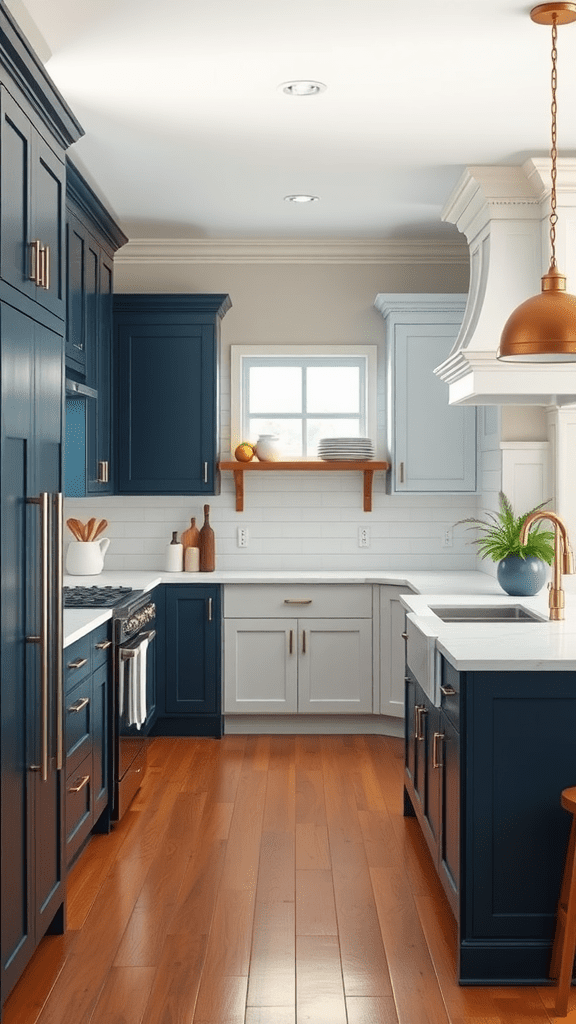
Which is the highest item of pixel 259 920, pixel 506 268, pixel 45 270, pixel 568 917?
pixel 506 268

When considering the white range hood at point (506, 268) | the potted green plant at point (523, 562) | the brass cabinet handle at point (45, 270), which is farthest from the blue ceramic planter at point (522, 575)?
the brass cabinet handle at point (45, 270)

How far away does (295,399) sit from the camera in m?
Answer: 6.32

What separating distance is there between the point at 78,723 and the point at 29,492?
1191mm

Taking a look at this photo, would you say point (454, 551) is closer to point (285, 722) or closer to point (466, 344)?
point (285, 722)

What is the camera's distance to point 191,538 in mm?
6141

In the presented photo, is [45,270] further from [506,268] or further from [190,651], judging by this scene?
[190,651]

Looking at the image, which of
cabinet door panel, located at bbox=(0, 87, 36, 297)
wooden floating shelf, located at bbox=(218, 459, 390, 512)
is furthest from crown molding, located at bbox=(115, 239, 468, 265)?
cabinet door panel, located at bbox=(0, 87, 36, 297)

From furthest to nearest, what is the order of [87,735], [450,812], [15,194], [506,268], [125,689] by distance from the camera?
[506,268], [125,689], [87,735], [450,812], [15,194]

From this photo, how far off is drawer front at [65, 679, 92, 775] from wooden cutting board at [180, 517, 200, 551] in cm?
235

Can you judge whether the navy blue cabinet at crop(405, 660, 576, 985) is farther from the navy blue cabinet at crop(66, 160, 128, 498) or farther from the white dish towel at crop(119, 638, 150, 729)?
the navy blue cabinet at crop(66, 160, 128, 498)

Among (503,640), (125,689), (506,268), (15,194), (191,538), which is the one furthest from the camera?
(191,538)

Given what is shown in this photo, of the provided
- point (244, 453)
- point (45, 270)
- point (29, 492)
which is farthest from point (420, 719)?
point (244, 453)

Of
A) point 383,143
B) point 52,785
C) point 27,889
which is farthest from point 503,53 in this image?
point 27,889

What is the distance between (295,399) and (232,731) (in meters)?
2.02
